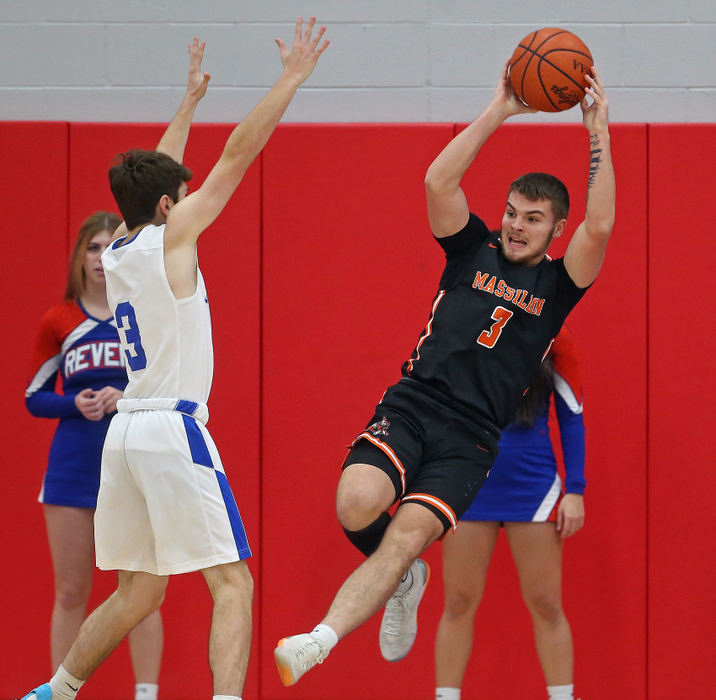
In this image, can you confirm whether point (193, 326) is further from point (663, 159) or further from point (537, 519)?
point (663, 159)

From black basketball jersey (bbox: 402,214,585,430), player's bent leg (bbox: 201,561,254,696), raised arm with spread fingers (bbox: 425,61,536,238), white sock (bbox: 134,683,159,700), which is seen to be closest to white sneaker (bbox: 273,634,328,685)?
player's bent leg (bbox: 201,561,254,696)

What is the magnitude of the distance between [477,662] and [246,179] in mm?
2506

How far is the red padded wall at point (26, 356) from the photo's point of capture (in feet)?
15.8

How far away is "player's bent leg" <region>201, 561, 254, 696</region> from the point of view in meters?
3.10

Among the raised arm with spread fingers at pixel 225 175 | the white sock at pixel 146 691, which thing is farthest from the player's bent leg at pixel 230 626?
the white sock at pixel 146 691

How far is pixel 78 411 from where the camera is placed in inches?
163

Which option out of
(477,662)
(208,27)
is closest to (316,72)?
(208,27)

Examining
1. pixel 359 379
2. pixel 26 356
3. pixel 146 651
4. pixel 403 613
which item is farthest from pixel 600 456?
pixel 26 356

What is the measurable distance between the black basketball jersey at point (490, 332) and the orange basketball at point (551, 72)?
52 centimetres

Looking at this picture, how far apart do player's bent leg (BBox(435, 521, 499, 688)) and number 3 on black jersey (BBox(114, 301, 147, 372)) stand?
58.8 inches

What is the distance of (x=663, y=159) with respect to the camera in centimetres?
471

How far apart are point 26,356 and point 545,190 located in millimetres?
2614

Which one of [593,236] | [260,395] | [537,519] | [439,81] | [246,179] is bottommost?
[537,519]

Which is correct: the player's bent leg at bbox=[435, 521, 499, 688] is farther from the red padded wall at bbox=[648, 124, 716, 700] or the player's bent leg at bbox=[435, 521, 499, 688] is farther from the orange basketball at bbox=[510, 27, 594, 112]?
A: the orange basketball at bbox=[510, 27, 594, 112]
